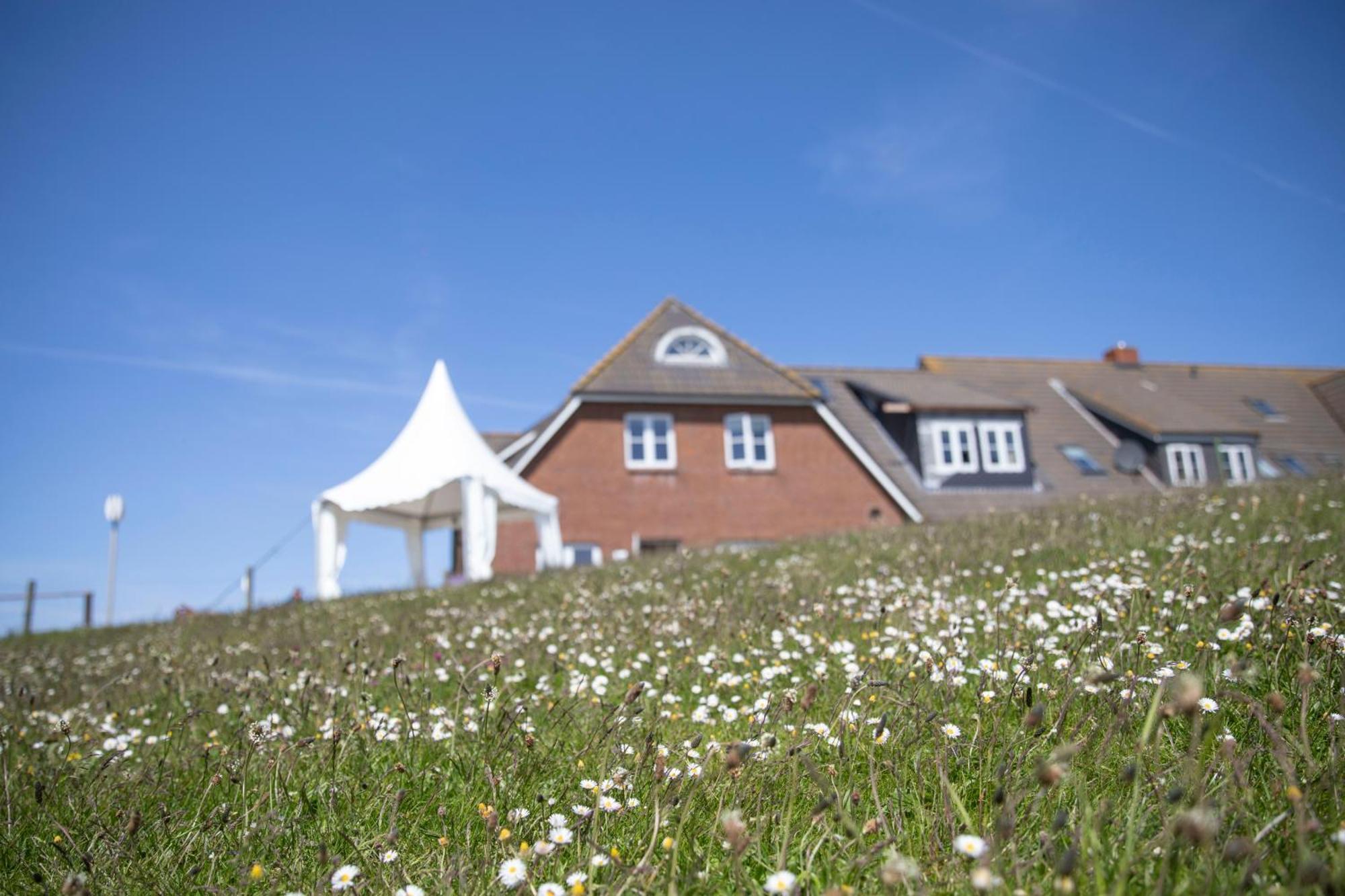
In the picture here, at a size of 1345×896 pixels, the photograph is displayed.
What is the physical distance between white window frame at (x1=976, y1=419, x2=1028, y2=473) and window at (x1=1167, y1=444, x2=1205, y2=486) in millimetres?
5573

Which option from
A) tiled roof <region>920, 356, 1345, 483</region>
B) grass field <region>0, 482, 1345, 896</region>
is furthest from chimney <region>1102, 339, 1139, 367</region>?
grass field <region>0, 482, 1345, 896</region>

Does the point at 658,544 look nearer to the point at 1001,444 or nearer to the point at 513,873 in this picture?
the point at 1001,444

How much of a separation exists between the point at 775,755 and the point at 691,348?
25.2 m

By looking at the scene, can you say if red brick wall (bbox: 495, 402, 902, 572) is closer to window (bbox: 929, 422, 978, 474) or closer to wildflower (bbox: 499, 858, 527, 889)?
window (bbox: 929, 422, 978, 474)

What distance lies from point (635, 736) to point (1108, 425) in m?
32.6

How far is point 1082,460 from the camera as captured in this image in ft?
99.9

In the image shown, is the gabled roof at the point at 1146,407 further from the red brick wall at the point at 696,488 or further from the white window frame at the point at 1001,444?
the red brick wall at the point at 696,488

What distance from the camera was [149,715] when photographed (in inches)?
277

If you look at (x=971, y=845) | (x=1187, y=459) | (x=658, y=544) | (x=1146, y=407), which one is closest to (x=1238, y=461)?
(x=1187, y=459)

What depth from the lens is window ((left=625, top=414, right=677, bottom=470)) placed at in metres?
26.6

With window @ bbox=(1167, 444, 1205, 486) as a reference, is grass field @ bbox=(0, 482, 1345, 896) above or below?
below

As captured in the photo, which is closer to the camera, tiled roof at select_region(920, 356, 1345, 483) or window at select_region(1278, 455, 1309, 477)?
window at select_region(1278, 455, 1309, 477)

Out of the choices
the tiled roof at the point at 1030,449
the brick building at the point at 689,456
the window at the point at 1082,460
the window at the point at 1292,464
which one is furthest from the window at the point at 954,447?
the window at the point at 1292,464

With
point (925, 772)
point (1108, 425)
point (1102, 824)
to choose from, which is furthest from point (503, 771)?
point (1108, 425)
